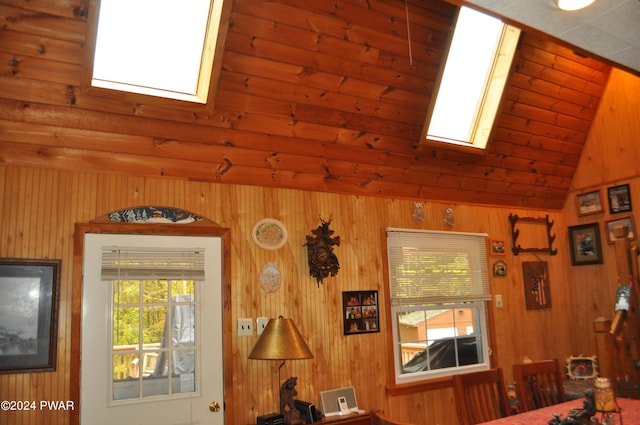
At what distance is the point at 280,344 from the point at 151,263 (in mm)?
976

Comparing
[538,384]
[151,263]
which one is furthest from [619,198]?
[151,263]

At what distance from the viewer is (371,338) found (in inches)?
170

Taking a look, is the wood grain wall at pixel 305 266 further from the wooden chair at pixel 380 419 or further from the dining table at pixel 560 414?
the wooden chair at pixel 380 419

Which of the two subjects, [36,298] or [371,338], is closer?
[36,298]

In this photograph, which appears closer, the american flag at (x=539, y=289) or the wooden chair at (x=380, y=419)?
the wooden chair at (x=380, y=419)

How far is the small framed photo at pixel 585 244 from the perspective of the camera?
5.47m

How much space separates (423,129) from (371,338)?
172 cm

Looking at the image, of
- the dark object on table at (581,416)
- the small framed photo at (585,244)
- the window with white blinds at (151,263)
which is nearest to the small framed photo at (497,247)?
the small framed photo at (585,244)

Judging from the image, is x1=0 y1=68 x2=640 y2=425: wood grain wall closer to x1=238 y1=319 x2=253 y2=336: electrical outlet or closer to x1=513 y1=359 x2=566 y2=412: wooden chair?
x1=238 y1=319 x2=253 y2=336: electrical outlet

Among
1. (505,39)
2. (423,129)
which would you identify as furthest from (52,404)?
(505,39)

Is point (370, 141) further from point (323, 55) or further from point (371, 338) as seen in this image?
point (371, 338)

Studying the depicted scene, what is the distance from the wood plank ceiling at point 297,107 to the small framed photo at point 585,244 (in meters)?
1.12

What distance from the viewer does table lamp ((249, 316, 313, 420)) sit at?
343 centimetres

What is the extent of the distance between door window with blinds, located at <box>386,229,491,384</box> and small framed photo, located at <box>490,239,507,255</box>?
13 cm
